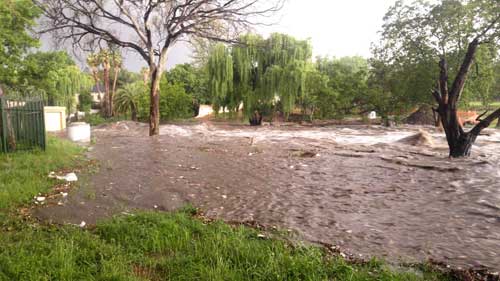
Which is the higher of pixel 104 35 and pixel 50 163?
pixel 104 35

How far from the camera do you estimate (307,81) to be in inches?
1142

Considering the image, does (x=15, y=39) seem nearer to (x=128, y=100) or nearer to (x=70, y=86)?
(x=70, y=86)

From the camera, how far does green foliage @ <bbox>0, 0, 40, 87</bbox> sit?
36.9 feet

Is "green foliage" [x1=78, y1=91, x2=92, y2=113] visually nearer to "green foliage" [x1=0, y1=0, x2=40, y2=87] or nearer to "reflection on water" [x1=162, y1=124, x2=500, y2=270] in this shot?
"green foliage" [x1=0, y1=0, x2=40, y2=87]

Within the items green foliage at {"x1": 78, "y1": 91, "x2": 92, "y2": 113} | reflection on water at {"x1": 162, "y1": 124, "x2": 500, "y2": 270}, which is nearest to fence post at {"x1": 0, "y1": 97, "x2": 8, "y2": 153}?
reflection on water at {"x1": 162, "y1": 124, "x2": 500, "y2": 270}

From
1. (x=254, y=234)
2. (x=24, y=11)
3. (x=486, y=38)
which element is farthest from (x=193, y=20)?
(x=254, y=234)

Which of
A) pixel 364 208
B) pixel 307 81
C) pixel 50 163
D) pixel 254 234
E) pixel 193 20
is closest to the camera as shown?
pixel 254 234

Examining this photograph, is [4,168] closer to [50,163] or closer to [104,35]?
[50,163]

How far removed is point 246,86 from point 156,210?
2465cm

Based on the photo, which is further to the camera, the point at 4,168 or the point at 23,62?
the point at 23,62

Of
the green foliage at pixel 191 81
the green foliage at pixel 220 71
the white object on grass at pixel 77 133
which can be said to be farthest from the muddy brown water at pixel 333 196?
the green foliage at pixel 191 81

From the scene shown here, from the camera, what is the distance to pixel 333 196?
7215mm

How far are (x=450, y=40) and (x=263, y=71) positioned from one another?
1387 centimetres

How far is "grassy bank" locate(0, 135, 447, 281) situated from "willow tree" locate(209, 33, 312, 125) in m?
24.5
